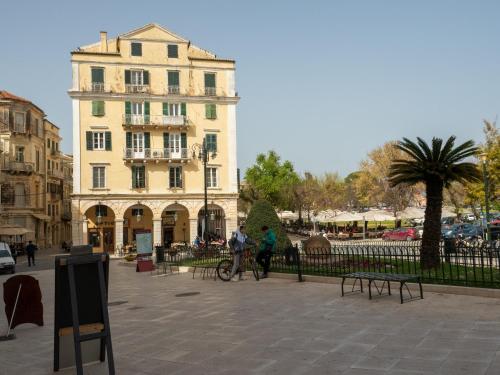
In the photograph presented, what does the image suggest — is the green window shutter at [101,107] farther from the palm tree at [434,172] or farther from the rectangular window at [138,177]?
the palm tree at [434,172]

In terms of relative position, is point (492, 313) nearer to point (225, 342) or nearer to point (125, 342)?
point (225, 342)

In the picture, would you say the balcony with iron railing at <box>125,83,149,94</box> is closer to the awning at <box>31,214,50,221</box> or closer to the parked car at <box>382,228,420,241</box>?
the awning at <box>31,214,50,221</box>

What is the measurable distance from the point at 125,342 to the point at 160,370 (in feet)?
6.37

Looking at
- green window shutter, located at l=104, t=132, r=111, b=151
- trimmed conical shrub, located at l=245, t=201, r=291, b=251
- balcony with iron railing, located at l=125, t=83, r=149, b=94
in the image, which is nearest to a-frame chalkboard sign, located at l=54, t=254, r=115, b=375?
trimmed conical shrub, located at l=245, t=201, r=291, b=251

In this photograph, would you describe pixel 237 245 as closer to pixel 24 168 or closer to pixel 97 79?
pixel 97 79

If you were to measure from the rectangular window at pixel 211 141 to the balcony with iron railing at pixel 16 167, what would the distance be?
69.8 ft

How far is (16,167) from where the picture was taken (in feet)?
167

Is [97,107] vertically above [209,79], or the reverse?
[209,79]

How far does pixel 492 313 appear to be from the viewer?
28.6ft

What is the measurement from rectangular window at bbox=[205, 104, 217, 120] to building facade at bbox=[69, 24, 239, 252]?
3.6 inches

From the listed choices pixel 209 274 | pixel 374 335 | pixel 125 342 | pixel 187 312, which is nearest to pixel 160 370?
pixel 125 342

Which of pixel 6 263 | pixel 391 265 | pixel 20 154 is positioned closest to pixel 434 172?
pixel 391 265

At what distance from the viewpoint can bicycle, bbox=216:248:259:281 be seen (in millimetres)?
15450

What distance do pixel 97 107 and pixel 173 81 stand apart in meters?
7.01
